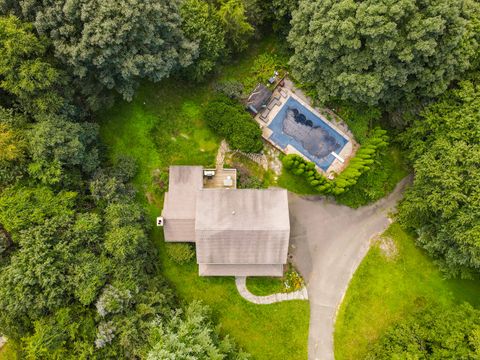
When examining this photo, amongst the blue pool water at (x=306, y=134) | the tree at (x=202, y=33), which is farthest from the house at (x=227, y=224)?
the tree at (x=202, y=33)

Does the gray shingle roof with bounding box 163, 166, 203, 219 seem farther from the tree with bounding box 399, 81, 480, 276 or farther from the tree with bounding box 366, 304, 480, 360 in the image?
the tree with bounding box 366, 304, 480, 360

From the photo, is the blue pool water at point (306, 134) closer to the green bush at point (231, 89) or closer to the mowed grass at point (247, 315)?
the green bush at point (231, 89)

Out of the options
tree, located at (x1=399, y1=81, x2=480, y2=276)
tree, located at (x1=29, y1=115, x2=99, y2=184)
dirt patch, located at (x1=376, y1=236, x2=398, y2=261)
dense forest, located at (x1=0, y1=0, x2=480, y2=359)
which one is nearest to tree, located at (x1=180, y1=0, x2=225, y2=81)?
dense forest, located at (x1=0, y1=0, x2=480, y2=359)

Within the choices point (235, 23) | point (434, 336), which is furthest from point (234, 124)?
point (434, 336)

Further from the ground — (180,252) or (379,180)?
(379,180)

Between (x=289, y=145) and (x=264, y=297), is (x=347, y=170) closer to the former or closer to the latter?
(x=289, y=145)

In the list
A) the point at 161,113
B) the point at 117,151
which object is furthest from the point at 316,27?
the point at 117,151

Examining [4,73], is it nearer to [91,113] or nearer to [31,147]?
[31,147]
